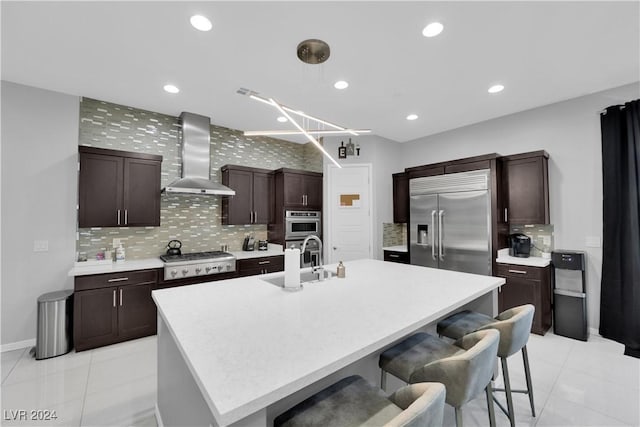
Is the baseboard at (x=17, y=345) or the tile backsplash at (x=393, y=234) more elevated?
the tile backsplash at (x=393, y=234)

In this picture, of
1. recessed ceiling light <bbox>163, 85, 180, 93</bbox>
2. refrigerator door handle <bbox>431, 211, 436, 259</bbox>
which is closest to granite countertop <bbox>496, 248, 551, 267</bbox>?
refrigerator door handle <bbox>431, 211, 436, 259</bbox>

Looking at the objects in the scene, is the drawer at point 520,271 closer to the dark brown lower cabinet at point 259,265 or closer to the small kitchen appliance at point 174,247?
the dark brown lower cabinet at point 259,265

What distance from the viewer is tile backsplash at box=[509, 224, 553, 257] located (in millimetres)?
3598

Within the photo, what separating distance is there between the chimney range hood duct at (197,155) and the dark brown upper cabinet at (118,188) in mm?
385

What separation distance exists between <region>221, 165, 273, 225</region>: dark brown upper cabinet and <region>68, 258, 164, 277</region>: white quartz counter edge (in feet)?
3.86

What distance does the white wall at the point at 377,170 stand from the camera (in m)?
4.75

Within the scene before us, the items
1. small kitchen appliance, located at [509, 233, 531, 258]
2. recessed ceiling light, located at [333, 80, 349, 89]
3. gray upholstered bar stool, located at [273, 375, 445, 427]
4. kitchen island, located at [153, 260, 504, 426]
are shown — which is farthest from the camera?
small kitchen appliance, located at [509, 233, 531, 258]

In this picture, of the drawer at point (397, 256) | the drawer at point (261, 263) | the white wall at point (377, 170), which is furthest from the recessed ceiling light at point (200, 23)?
the drawer at point (397, 256)

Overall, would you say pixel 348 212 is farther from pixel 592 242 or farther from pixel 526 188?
pixel 592 242

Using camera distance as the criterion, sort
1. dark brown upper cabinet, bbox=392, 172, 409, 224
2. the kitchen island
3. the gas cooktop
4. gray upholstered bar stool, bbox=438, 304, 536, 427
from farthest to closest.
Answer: dark brown upper cabinet, bbox=392, 172, 409, 224 → the gas cooktop → gray upholstered bar stool, bbox=438, 304, 536, 427 → the kitchen island

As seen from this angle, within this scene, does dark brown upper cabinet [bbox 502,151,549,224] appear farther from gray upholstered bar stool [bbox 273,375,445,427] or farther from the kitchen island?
gray upholstered bar stool [bbox 273,375,445,427]

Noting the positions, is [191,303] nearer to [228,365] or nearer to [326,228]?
[228,365]

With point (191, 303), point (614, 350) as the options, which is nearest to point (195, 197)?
point (191, 303)

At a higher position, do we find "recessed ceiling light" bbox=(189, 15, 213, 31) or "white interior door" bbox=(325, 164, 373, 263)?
"recessed ceiling light" bbox=(189, 15, 213, 31)
